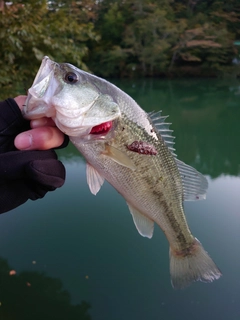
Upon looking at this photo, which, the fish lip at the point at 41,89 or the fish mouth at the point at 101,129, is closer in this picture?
the fish lip at the point at 41,89

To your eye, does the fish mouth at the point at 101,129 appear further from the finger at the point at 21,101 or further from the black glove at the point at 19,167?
the finger at the point at 21,101

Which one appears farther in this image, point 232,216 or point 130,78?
point 130,78

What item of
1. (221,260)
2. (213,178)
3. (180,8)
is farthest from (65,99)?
(180,8)

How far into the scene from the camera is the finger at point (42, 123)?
142cm

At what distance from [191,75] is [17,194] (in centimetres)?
2755

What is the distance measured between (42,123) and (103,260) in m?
3.36

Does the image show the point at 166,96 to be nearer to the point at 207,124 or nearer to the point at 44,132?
the point at 207,124

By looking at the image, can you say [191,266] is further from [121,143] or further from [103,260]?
[103,260]

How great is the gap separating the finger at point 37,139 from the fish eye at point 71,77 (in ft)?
0.73

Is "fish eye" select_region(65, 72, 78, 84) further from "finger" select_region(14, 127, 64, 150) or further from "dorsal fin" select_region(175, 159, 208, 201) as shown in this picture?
"dorsal fin" select_region(175, 159, 208, 201)

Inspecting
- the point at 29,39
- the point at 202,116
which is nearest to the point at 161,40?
the point at 202,116

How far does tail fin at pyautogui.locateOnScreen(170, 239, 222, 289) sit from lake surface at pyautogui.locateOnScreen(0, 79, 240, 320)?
79.5 inches

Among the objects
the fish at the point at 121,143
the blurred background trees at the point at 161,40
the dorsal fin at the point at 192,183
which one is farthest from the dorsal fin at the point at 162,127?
the blurred background trees at the point at 161,40

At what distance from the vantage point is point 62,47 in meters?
4.51
